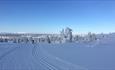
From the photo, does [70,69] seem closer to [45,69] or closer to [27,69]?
[45,69]

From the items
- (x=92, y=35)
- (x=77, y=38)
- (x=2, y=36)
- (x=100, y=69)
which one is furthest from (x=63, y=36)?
(x=100, y=69)

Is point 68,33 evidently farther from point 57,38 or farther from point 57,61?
point 57,61

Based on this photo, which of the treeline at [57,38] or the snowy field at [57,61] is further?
the treeline at [57,38]

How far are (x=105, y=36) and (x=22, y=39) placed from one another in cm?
6240

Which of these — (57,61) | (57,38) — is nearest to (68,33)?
(57,38)

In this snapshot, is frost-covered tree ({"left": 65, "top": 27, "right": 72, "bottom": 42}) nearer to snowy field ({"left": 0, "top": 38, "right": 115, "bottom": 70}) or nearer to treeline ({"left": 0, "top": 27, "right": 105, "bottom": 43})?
treeline ({"left": 0, "top": 27, "right": 105, "bottom": 43})

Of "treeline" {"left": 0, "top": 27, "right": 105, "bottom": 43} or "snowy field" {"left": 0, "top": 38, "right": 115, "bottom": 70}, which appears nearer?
"snowy field" {"left": 0, "top": 38, "right": 115, "bottom": 70}

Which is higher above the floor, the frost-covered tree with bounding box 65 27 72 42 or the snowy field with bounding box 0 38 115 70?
the frost-covered tree with bounding box 65 27 72 42

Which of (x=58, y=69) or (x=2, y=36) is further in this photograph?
(x=2, y=36)

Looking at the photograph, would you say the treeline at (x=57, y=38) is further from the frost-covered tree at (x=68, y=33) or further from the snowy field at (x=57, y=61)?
the snowy field at (x=57, y=61)

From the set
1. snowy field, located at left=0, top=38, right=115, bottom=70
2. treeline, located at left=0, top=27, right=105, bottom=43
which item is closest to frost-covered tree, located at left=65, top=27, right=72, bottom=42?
treeline, located at left=0, top=27, right=105, bottom=43

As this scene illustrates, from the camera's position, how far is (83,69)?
18656mm

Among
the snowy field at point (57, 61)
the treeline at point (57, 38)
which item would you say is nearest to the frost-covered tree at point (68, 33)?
the treeline at point (57, 38)

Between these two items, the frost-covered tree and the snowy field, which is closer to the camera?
the snowy field
